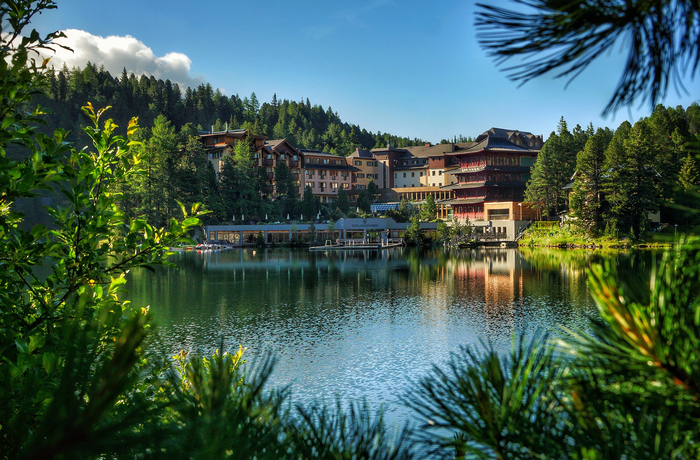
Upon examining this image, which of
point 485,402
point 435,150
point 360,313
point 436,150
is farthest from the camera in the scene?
point 435,150

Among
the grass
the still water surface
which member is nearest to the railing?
the grass

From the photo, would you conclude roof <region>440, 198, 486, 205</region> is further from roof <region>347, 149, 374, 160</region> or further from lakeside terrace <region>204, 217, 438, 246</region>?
roof <region>347, 149, 374, 160</region>

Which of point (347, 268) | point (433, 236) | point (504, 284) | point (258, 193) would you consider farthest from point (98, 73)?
point (504, 284)

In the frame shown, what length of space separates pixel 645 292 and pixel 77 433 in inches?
51.9

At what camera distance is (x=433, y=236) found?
232 feet

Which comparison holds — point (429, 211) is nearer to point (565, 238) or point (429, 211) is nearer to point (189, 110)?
point (565, 238)

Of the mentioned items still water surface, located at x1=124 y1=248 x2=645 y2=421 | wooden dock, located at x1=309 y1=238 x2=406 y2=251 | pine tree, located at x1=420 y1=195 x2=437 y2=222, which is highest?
pine tree, located at x1=420 y1=195 x2=437 y2=222

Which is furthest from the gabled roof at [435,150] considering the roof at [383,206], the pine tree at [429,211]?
the pine tree at [429,211]

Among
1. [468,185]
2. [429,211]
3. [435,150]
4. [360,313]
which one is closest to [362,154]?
[435,150]

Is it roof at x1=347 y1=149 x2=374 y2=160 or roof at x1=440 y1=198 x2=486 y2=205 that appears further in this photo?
roof at x1=347 y1=149 x2=374 y2=160

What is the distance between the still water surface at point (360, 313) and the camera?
49.1 ft

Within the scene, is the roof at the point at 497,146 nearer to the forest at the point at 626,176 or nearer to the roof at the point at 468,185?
the roof at the point at 468,185

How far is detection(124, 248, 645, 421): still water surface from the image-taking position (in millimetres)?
14953

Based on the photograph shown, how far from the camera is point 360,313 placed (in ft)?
77.2
